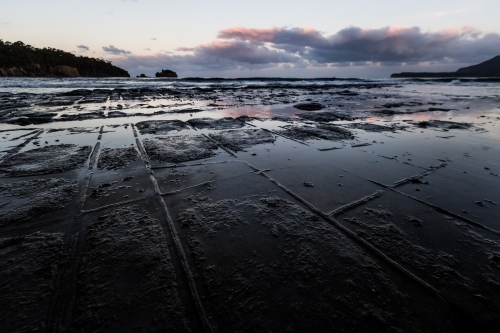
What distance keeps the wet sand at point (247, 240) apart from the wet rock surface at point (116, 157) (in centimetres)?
3

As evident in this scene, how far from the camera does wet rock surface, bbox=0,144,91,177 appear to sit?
2889 mm

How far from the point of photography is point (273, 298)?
1304mm

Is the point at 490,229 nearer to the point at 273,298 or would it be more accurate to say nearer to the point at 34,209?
the point at 273,298

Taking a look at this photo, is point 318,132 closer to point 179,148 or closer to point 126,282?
point 179,148

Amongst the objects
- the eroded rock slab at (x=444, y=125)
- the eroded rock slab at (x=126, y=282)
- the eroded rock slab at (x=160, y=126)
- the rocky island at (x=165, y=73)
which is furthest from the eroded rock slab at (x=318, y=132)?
the rocky island at (x=165, y=73)

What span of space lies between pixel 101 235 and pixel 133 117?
566cm

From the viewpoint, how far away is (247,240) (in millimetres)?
1777

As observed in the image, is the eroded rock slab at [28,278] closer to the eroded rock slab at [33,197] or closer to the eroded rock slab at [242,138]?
the eroded rock slab at [33,197]

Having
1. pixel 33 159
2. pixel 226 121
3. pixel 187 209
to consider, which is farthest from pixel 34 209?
pixel 226 121

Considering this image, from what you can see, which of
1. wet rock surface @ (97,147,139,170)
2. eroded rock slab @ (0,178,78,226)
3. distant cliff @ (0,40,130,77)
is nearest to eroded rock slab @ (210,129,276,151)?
wet rock surface @ (97,147,139,170)

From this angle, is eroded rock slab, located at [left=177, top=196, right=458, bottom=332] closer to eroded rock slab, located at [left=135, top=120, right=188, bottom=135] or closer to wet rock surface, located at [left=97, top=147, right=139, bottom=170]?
wet rock surface, located at [left=97, top=147, right=139, bottom=170]

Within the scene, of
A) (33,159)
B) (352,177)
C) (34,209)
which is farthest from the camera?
(33,159)

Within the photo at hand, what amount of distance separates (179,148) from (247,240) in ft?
8.61

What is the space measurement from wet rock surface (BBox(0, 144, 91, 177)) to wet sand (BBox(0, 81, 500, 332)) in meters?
0.03
